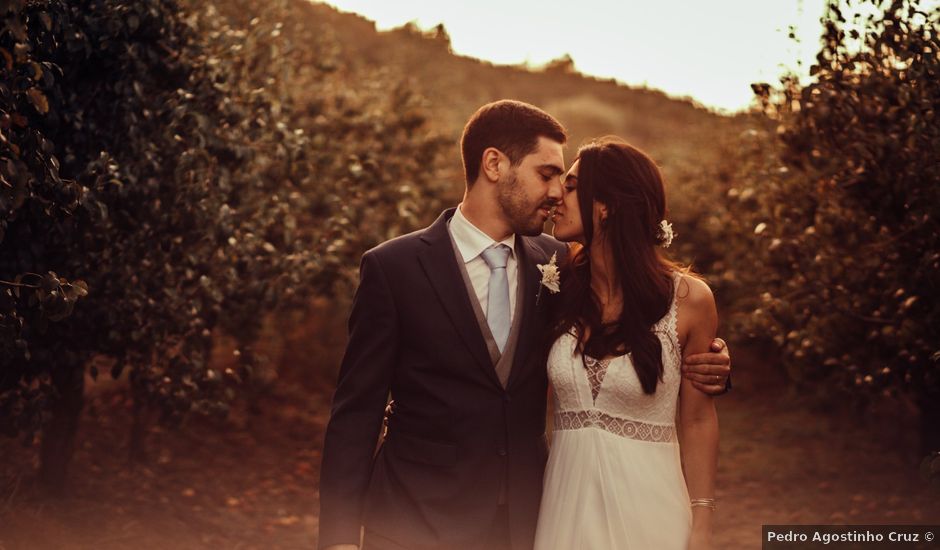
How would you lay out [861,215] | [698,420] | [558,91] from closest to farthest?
1. [698,420]
2. [861,215]
3. [558,91]

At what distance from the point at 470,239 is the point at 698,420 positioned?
1.16 metres

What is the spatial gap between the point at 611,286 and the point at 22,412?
429 cm

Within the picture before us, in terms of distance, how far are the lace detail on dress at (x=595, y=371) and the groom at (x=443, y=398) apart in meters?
0.19

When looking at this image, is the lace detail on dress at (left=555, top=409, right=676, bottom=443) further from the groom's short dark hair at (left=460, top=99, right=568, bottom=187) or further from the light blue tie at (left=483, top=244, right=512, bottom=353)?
the groom's short dark hair at (left=460, top=99, right=568, bottom=187)

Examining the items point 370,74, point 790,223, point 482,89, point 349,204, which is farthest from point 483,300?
point 482,89

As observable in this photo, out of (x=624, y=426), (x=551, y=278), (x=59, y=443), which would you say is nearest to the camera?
(x=624, y=426)

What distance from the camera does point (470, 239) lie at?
388 cm

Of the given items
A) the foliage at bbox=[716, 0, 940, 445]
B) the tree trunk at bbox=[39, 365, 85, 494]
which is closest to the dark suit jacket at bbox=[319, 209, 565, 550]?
the foliage at bbox=[716, 0, 940, 445]

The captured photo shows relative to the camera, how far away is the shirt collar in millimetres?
3867

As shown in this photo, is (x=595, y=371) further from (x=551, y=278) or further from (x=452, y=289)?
(x=452, y=289)

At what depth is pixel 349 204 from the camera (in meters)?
9.70

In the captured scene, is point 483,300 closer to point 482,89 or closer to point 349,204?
point 349,204

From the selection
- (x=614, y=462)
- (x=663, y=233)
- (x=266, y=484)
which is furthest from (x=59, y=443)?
(x=663, y=233)

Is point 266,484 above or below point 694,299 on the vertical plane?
below
